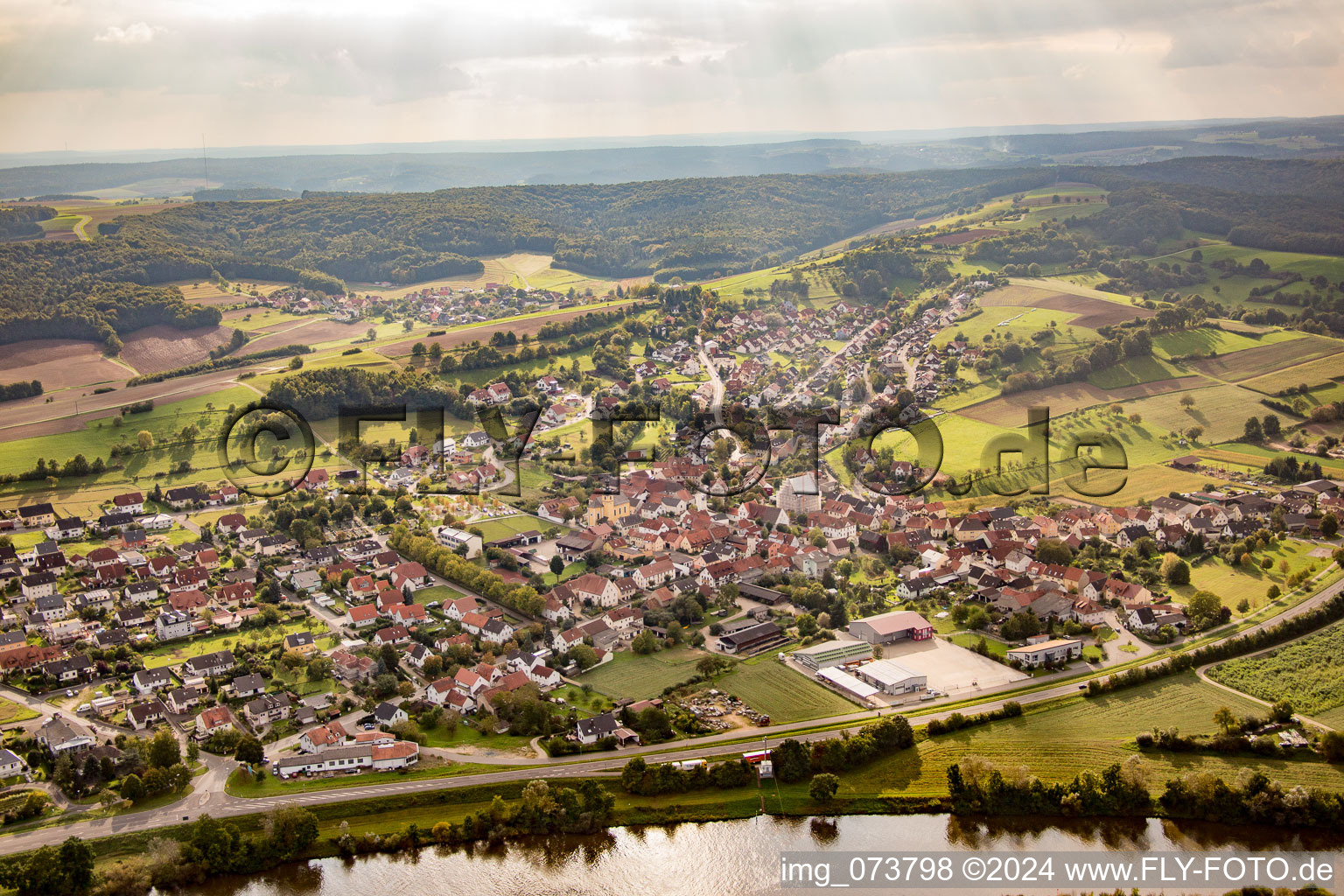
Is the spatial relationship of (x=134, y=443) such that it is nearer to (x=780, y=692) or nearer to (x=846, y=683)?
(x=780, y=692)

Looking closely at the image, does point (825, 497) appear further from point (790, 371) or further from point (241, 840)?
point (241, 840)

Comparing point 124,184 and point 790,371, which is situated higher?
point 124,184

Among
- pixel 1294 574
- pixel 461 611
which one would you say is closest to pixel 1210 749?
pixel 1294 574

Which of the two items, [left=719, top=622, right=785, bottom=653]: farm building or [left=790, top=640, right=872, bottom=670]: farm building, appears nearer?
[left=790, top=640, right=872, bottom=670]: farm building

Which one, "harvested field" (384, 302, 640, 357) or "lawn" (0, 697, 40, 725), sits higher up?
"harvested field" (384, 302, 640, 357)

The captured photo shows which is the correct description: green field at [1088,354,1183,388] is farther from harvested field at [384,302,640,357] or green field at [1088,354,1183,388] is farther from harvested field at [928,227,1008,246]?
harvested field at [384,302,640,357]

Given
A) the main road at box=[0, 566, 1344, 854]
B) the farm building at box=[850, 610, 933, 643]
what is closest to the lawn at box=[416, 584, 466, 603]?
the main road at box=[0, 566, 1344, 854]

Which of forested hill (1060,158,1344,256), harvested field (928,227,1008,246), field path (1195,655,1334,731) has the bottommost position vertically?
field path (1195,655,1334,731)

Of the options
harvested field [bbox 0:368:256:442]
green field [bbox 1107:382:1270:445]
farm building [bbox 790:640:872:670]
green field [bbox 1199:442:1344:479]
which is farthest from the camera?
green field [bbox 1107:382:1270:445]
